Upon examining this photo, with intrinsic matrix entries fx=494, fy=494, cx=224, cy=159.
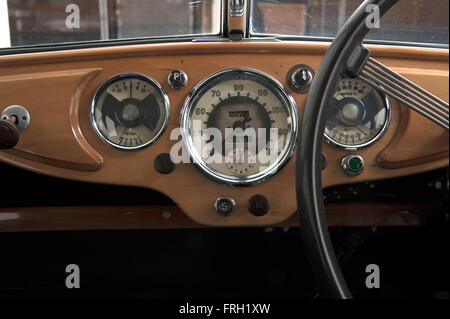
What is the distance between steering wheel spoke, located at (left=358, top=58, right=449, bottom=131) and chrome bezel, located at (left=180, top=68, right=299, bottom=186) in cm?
55

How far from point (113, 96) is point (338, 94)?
Answer: 728 millimetres

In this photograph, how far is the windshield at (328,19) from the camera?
1691 millimetres

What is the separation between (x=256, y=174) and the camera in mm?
1599

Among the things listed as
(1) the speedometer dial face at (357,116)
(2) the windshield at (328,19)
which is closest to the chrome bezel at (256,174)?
(1) the speedometer dial face at (357,116)

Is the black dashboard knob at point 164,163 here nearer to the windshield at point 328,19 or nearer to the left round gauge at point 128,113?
the left round gauge at point 128,113

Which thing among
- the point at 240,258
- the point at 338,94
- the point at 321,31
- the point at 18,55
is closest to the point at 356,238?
the point at 240,258

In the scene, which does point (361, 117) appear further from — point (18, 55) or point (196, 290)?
point (18, 55)

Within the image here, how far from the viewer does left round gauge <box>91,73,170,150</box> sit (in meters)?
1.60

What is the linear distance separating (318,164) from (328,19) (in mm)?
897

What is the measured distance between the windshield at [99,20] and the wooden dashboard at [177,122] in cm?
15

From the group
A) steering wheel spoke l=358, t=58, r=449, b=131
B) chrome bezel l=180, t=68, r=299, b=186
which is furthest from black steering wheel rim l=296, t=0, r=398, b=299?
chrome bezel l=180, t=68, r=299, b=186

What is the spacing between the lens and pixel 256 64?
1.57 meters

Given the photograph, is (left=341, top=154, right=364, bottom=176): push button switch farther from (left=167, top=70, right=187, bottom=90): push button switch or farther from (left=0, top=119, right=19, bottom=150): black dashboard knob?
(left=0, top=119, right=19, bottom=150): black dashboard knob
